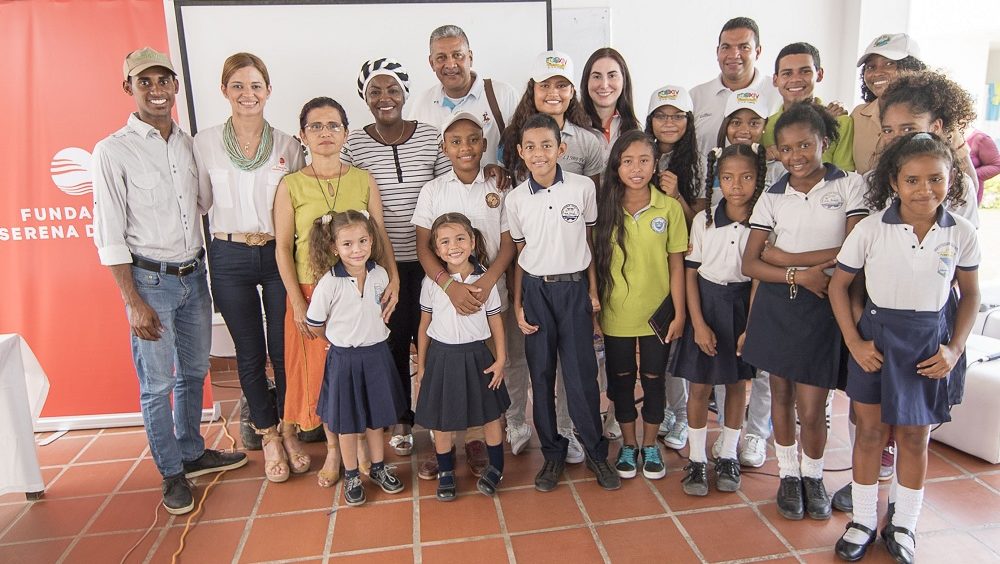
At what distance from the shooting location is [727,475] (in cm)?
257

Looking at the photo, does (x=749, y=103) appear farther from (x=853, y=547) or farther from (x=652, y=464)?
(x=853, y=547)

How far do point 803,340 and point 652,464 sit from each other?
0.85 m

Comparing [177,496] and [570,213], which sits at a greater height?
[570,213]

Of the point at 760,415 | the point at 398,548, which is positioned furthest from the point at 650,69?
the point at 398,548

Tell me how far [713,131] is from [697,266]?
2.87 ft

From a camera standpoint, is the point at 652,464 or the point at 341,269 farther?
the point at 652,464

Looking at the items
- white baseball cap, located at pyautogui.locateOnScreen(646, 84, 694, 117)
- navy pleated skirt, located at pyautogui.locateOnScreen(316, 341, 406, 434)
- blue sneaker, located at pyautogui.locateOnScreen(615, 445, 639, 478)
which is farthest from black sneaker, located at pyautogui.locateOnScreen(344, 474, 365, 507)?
white baseball cap, located at pyautogui.locateOnScreen(646, 84, 694, 117)

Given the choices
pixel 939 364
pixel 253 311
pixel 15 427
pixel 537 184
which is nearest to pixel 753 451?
pixel 939 364

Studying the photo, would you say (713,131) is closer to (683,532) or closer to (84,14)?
(683,532)

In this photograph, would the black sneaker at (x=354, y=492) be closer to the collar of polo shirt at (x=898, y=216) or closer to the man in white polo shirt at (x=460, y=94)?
the man in white polo shirt at (x=460, y=94)

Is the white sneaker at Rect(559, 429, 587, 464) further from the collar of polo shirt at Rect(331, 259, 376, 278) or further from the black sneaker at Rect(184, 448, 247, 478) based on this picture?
the black sneaker at Rect(184, 448, 247, 478)

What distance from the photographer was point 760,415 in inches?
112

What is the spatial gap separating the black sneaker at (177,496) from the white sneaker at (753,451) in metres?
2.34

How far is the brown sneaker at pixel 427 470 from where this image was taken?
110 inches
